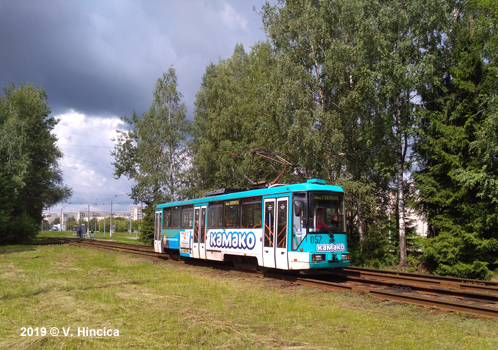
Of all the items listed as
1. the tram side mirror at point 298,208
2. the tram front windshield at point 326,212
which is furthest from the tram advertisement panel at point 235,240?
the tram front windshield at point 326,212

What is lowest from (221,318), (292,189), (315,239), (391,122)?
(221,318)

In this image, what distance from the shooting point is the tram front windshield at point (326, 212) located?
41.0 ft

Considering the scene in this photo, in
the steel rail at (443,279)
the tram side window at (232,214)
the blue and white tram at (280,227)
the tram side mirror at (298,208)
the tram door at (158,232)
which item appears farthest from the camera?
the tram door at (158,232)

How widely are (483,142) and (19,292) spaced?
16.2 meters

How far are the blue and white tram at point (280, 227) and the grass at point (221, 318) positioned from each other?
1481mm

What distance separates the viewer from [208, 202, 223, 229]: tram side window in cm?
1688

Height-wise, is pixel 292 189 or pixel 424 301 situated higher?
pixel 292 189

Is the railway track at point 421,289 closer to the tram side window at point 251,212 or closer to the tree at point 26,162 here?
the tram side window at point 251,212

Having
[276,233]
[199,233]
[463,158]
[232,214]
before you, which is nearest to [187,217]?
[199,233]

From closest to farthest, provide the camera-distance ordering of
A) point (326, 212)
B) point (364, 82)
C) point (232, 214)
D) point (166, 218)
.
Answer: point (326, 212) < point (232, 214) < point (364, 82) < point (166, 218)

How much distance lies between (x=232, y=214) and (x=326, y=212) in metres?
4.62

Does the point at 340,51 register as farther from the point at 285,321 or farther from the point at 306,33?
the point at 285,321

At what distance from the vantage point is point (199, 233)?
61.0ft

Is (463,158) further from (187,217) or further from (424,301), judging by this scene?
(187,217)
